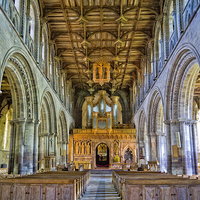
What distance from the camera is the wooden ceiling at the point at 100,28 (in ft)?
53.9

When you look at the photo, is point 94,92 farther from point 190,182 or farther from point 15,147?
point 190,182

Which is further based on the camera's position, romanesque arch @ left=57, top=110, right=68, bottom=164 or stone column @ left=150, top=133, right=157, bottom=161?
romanesque arch @ left=57, top=110, right=68, bottom=164

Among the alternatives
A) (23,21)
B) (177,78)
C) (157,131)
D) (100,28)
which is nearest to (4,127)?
(100,28)

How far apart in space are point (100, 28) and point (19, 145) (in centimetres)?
1040

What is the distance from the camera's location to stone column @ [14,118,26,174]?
42.6ft

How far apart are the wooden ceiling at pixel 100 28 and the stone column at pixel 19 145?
24.1ft

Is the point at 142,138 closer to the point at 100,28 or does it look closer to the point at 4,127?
the point at 100,28

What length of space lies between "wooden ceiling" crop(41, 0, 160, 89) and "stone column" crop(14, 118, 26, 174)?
736cm

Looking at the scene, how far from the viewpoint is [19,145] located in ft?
44.2

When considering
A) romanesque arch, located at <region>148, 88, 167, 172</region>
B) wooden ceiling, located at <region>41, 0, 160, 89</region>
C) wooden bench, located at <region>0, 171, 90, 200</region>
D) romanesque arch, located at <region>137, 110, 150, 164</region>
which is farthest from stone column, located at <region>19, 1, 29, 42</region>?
romanesque arch, located at <region>137, 110, 150, 164</region>

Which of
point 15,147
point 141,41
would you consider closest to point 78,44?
point 141,41

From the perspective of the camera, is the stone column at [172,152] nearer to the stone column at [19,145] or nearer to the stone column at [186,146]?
the stone column at [186,146]

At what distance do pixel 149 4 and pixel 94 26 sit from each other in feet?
14.3

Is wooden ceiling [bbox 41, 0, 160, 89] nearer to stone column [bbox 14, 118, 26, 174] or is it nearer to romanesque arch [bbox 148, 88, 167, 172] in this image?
romanesque arch [bbox 148, 88, 167, 172]
